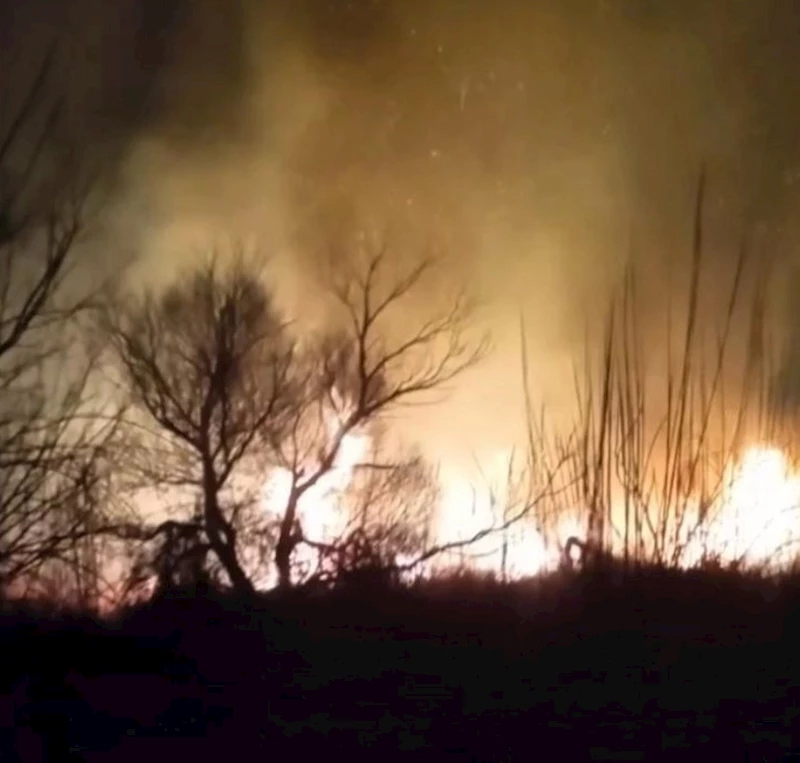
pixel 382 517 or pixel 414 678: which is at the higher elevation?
pixel 382 517

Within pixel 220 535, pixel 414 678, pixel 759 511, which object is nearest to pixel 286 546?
pixel 220 535

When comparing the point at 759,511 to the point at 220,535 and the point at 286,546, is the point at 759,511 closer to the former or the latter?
the point at 286,546

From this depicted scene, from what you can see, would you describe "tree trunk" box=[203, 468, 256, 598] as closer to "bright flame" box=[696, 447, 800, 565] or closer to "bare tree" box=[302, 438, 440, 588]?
"bare tree" box=[302, 438, 440, 588]

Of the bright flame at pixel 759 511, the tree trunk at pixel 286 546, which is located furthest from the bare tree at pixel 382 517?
the bright flame at pixel 759 511

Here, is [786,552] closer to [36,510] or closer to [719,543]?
[719,543]

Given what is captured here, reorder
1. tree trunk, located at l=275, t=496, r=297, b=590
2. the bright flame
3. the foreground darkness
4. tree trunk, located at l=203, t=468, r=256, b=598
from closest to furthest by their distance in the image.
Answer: the foreground darkness → tree trunk, located at l=203, t=468, r=256, b=598 → tree trunk, located at l=275, t=496, r=297, b=590 → the bright flame

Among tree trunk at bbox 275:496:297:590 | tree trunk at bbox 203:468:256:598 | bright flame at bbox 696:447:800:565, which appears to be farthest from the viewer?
bright flame at bbox 696:447:800:565

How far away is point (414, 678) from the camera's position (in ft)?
20.0

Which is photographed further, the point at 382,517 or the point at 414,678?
the point at 382,517

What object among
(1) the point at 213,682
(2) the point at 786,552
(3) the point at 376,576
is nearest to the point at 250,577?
(3) the point at 376,576

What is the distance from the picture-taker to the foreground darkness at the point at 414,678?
534cm

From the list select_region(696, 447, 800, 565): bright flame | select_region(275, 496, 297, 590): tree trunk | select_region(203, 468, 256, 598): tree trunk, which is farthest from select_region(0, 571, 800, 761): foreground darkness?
select_region(696, 447, 800, 565): bright flame

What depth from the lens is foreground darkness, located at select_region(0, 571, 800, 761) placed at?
5344 mm

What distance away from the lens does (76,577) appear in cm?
740
